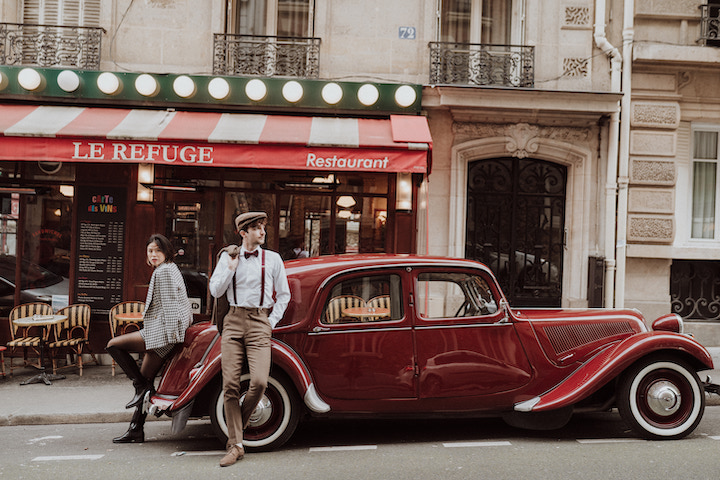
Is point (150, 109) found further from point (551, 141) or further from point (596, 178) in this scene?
point (596, 178)

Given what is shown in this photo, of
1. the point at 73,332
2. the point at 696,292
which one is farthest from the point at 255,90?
the point at 696,292

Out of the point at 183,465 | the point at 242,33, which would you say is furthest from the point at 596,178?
the point at 183,465

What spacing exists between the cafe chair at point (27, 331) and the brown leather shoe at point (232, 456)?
4.31 meters

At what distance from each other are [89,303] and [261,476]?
5372 mm

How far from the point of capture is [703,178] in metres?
9.94

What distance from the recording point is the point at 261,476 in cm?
417

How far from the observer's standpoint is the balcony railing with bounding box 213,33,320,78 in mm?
9016

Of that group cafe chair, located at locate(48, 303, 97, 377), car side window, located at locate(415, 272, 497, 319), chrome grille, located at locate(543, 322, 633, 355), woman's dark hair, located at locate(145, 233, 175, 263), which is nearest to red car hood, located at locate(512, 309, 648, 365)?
chrome grille, located at locate(543, 322, 633, 355)

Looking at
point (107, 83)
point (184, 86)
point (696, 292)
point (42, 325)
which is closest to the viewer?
point (42, 325)

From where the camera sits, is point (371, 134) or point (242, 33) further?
point (242, 33)

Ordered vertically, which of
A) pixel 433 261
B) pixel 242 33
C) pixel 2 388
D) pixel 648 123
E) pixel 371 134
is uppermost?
pixel 242 33

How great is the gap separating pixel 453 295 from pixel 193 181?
524 centimetres

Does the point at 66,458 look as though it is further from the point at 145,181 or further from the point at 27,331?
the point at 145,181

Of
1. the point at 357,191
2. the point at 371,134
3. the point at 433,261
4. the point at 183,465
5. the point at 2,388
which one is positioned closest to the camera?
the point at 183,465
